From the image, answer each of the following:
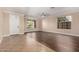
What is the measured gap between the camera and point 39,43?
94.1 inches

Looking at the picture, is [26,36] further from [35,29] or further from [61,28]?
[61,28]

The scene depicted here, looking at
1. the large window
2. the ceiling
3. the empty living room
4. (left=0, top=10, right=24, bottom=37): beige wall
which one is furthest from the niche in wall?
(left=0, top=10, right=24, bottom=37): beige wall

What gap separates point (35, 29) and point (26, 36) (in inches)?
11.5

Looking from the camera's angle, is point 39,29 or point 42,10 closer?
point 42,10

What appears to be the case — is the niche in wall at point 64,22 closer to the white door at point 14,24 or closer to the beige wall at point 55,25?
the beige wall at point 55,25

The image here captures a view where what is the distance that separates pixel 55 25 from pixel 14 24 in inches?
40.7

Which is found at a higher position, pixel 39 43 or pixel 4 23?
pixel 4 23

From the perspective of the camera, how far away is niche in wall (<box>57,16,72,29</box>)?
2.39 m

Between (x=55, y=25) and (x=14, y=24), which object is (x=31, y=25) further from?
(x=55, y=25)

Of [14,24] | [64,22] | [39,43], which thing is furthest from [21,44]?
[64,22]

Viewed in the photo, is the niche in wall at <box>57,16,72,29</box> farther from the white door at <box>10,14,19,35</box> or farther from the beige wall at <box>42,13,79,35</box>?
the white door at <box>10,14,19,35</box>
